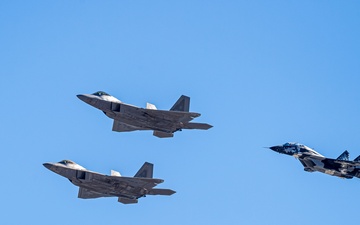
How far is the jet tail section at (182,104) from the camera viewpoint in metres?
73.7

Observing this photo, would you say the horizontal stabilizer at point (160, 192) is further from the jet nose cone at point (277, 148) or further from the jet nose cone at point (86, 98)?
the jet nose cone at point (277, 148)

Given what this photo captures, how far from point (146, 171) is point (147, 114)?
19.7 feet

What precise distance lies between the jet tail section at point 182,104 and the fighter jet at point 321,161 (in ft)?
61.1

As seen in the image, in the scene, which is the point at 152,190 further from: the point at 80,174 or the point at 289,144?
the point at 289,144

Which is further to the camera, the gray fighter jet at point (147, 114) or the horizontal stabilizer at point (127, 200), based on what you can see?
the horizontal stabilizer at point (127, 200)

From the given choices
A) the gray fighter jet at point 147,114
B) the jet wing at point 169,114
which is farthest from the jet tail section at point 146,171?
the jet wing at point 169,114

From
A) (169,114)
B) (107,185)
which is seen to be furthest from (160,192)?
(169,114)

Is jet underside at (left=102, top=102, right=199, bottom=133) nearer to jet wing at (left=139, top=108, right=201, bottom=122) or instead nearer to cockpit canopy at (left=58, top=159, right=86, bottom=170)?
jet wing at (left=139, top=108, right=201, bottom=122)

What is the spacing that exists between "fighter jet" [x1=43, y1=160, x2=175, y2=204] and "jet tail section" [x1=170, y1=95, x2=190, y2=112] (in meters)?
6.89

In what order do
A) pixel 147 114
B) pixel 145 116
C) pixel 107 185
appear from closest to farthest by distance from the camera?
pixel 107 185 → pixel 147 114 → pixel 145 116

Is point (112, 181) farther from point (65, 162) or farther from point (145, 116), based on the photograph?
point (145, 116)

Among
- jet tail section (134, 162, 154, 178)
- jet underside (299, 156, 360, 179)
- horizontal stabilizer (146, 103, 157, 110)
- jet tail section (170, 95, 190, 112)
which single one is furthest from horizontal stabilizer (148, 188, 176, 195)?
jet underside (299, 156, 360, 179)

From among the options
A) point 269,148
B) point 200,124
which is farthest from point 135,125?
point 269,148

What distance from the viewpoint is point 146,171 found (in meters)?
71.1
